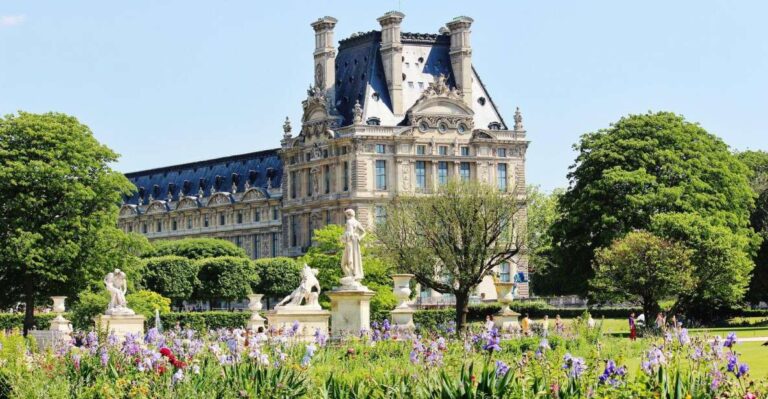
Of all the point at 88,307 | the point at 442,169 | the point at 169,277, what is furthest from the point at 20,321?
the point at 442,169

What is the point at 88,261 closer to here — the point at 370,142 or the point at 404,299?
the point at 404,299

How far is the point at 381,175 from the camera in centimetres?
9319

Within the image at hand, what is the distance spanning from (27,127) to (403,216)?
17215 millimetres

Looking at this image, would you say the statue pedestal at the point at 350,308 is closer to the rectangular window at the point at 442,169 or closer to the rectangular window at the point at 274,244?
the rectangular window at the point at 442,169

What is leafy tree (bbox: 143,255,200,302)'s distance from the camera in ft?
277

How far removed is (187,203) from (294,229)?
26.8 m

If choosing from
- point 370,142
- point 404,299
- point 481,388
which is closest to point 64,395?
point 481,388

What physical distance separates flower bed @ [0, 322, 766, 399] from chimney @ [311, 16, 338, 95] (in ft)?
240

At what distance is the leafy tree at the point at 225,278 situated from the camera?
8781 centimetres

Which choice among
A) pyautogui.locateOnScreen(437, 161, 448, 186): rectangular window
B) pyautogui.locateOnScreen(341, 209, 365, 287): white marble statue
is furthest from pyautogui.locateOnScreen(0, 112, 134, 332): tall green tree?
pyautogui.locateOnScreen(437, 161, 448, 186): rectangular window

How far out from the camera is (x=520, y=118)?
97688mm

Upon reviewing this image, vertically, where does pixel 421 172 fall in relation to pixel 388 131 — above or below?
below

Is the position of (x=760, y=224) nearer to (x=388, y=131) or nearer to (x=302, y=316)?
(x=388, y=131)

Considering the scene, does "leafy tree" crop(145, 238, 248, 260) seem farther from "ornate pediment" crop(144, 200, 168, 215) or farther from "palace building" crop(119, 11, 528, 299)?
"ornate pediment" crop(144, 200, 168, 215)
